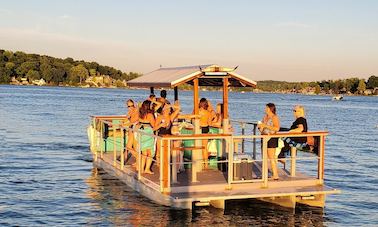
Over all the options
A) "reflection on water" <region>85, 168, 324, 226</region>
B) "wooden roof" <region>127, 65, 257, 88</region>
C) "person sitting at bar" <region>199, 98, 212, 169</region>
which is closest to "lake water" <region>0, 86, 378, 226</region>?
"reflection on water" <region>85, 168, 324, 226</region>

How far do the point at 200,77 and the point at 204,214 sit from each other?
328cm

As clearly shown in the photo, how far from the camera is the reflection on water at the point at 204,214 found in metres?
12.8

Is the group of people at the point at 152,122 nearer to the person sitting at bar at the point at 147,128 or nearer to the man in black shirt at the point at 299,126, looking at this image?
the person sitting at bar at the point at 147,128

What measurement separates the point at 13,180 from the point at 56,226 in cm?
623

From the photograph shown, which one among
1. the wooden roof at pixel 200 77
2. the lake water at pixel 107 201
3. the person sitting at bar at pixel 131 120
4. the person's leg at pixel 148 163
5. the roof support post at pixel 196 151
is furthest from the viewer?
the person sitting at bar at pixel 131 120

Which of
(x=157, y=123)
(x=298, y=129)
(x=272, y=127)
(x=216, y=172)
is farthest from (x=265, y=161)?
(x=157, y=123)

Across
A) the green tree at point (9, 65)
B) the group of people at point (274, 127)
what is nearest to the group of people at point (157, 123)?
the group of people at point (274, 127)

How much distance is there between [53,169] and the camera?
21.0 metres

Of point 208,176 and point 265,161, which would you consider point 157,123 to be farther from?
point 265,161

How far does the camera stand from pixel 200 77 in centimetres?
1404

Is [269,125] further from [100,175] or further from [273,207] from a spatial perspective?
[100,175]

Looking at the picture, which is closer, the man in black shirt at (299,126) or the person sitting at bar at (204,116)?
the man in black shirt at (299,126)

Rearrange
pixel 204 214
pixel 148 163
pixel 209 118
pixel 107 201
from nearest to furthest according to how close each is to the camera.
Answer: pixel 204 214
pixel 148 163
pixel 209 118
pixel 107 201

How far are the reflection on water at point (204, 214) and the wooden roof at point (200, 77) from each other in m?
2.92
